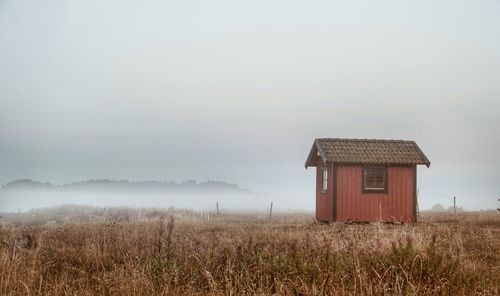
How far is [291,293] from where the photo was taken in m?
6.08

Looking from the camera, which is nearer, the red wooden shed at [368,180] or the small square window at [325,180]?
the red wooden shed at [368,180]

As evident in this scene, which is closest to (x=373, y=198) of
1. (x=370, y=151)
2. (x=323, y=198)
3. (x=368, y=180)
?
(x=368, y=180)

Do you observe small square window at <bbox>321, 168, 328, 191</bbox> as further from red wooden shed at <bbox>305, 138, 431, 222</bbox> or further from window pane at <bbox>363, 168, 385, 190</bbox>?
window pane at <bbox>363, 168, 385, 190</bbox>

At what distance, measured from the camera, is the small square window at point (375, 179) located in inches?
938

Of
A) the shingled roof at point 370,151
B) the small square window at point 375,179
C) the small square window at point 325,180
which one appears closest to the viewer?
the shingled roof at point 370,151

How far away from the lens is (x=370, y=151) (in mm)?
24375

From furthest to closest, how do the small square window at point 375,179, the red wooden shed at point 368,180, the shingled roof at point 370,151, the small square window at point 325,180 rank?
the small square window at point 325,180 → the small square window at point 375,179 → the shingled roof at point 370,151 → the red wooden shed at point 368,180

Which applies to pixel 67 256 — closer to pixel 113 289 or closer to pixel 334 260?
pixel 113 289

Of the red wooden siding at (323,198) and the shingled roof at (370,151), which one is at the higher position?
the shingled roof at (370,151)

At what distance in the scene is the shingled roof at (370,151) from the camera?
2367 cm

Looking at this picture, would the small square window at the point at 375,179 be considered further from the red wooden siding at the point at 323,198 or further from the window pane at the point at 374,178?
the red wooden siding at the point at 323,198

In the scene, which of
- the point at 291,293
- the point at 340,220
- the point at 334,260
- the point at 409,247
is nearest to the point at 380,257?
the point at 409,247

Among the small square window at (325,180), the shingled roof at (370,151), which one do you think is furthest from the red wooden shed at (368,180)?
the small square window at (325,180)

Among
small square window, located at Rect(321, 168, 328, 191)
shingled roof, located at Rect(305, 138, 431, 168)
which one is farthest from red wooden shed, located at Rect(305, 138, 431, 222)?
small square window, located at Rect(321, 168, 328, 191)
